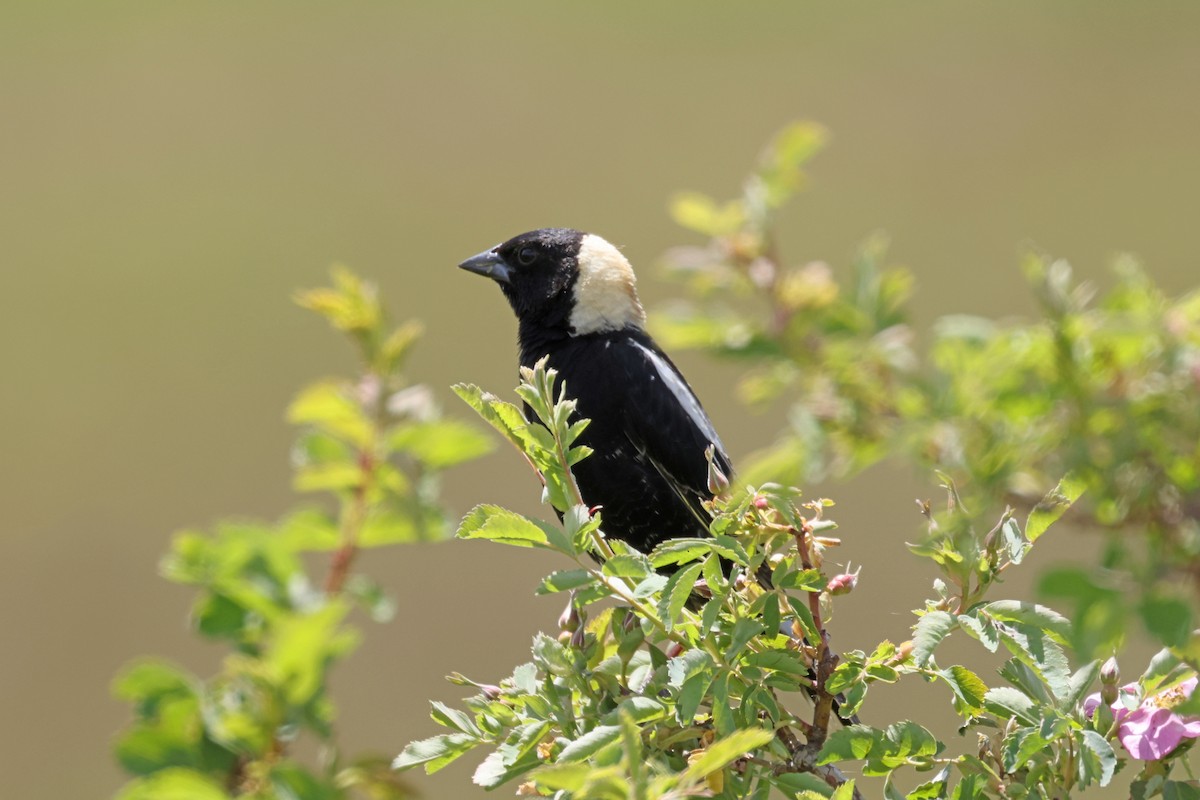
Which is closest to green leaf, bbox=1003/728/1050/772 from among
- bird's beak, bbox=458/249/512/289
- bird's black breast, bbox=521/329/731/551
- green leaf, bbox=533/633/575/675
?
green leaf, bbox=533/633/575/675

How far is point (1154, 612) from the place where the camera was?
2.50ft

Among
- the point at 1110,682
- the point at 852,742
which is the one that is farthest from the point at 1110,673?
the point at 852,742

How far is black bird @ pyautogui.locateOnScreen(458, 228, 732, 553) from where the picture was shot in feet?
9.04

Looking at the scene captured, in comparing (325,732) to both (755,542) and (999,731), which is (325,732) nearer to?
(755,542)

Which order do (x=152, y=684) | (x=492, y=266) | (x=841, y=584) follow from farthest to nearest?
(x=492, y=266), (x=841, y=584), (x=152, y=684)

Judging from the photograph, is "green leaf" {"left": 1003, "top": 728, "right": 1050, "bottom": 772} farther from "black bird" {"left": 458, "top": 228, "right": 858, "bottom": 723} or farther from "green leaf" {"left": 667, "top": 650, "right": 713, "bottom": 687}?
"black bird" {"left": 458, "top": 228, "right": 858, "bottom": 723}

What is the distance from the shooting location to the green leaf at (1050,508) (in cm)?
115

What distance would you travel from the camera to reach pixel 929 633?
125 centimetres

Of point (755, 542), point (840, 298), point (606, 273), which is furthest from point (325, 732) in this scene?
point (606, 273)

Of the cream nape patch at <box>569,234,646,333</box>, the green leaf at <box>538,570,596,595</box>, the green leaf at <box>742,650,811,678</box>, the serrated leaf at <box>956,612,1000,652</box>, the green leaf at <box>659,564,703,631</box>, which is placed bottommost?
the green leaf at <box>742,650,811,678</box>

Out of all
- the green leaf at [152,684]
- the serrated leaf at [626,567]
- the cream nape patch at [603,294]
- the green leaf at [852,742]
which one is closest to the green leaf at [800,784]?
the green leaf at [852,742]

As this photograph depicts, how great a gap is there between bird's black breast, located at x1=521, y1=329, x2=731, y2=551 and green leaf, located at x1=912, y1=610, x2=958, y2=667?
4.60 ft

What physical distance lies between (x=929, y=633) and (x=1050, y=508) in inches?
6.6

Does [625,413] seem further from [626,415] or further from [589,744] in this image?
[589,744]
